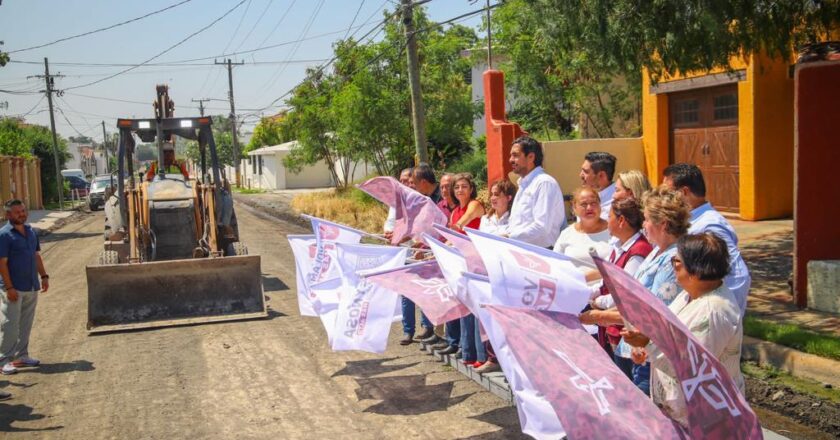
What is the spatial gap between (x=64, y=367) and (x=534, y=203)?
4932 mm

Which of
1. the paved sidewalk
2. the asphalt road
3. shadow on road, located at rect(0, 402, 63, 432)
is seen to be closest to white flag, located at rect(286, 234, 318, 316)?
the asphalt road

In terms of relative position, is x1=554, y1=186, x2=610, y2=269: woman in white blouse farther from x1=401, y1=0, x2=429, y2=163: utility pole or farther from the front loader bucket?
x1=401, y1=0, x2=429, y2=163: utility pole

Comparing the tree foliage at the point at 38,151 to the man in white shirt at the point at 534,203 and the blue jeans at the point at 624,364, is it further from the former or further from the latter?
the blue jeans at the point at 624,364

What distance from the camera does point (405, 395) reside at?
6.75m

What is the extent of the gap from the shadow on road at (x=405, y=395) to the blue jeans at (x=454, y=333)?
0.60 metres

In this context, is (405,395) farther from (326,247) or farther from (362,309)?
(326,247)

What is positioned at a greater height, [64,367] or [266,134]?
[266,134]

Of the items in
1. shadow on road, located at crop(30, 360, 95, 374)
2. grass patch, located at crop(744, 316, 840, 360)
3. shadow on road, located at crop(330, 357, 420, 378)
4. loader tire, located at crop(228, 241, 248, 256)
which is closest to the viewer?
grass patch, located at crop(744, 316, 840, 360)

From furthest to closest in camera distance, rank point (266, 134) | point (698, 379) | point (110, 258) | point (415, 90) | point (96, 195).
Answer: point (266, 134) → point (96, 195) → point (415, 90) → point (110, 258) → point (698, 379)

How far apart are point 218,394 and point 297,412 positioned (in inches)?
37.2

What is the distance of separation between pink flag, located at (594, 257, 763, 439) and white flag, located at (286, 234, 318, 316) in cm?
483

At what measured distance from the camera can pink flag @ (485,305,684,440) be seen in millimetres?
3715

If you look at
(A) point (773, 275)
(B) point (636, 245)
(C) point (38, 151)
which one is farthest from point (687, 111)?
(C) point (38, 151)

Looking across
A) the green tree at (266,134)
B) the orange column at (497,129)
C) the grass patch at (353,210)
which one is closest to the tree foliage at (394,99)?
the grass patch at (353,210)
